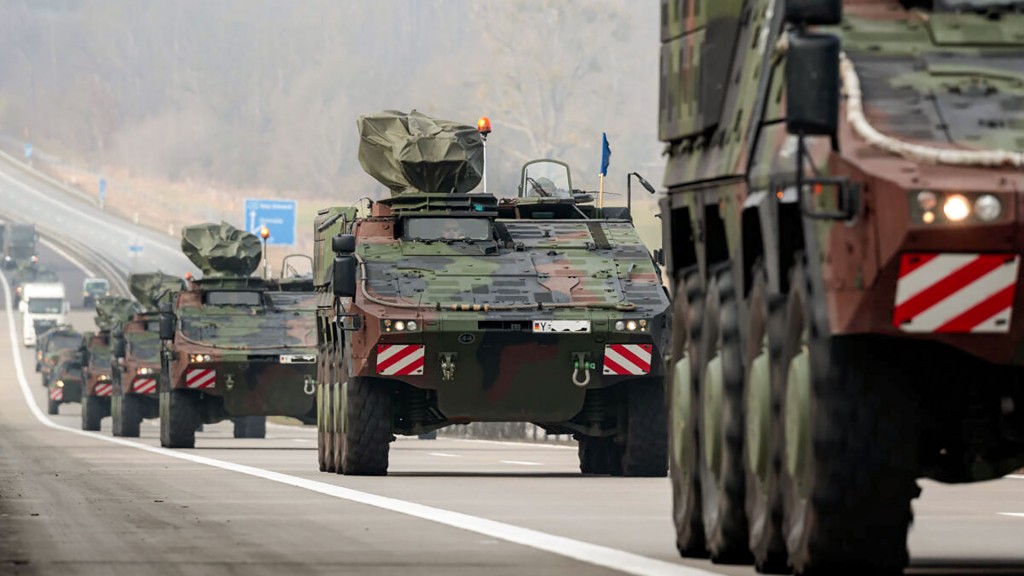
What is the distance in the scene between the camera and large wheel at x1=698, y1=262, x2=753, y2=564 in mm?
12727

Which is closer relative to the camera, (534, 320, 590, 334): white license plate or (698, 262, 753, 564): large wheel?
(698, 262, 753, 564): large wheel

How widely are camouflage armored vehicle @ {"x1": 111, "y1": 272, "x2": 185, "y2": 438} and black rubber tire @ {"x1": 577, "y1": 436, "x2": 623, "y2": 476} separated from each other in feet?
68.7

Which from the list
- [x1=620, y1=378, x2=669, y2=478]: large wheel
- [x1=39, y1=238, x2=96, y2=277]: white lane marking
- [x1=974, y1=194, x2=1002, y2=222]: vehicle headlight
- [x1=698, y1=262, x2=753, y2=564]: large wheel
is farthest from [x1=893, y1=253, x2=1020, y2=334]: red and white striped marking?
[x1=39, y1=238, x2=96, y2=277]: white lane marking

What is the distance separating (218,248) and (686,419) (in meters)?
36.3

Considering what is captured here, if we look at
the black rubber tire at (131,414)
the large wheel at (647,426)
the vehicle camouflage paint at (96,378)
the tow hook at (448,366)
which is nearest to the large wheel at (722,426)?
the tow hook at (448,366)

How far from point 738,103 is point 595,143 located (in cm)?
14735

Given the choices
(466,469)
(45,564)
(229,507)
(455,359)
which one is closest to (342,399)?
(455,359)

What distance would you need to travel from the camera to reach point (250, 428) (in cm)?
5606

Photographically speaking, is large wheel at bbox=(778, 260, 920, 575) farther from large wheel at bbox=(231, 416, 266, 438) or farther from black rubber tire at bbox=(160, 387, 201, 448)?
large wheel at bbox=(231, 416, 266, 438)

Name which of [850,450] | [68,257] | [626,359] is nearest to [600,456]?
[626,359]

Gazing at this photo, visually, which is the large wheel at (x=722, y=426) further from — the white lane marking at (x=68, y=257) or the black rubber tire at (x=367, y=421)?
the white lane marking at (x=68, y=257)

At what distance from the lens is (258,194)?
643ft

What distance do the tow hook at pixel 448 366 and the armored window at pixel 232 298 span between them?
16.5 metres

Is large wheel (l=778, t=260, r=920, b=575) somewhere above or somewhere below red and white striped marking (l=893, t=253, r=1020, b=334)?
below
